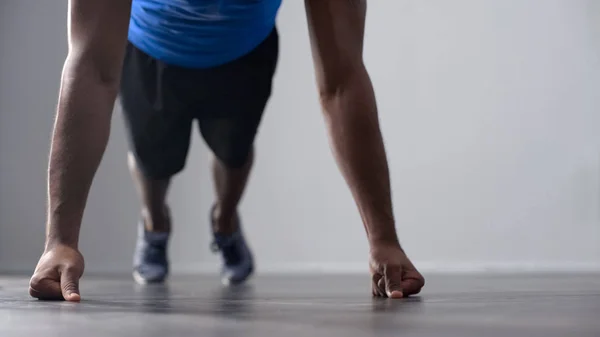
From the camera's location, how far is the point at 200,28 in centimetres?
173

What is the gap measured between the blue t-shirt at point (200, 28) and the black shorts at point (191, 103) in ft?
0.12

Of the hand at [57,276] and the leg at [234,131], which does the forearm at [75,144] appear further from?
the leg at [234,131]

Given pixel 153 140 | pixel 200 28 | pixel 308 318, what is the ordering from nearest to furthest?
1. pixel 308 318
2. pixel 200 28
3. pixel 153 140

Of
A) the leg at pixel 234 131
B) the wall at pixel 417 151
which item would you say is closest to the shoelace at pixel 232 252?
the leg at pixel 234 131

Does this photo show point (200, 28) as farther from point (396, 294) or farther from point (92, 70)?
point (396, 294)

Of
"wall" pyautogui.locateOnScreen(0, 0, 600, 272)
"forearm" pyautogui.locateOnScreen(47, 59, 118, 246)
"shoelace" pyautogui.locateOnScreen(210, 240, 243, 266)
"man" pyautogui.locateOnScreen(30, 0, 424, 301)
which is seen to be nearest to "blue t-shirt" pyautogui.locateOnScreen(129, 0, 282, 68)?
"man" pyautogui.locateOnScreen(30, 0, 424, 301)

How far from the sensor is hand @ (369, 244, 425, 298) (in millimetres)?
1235

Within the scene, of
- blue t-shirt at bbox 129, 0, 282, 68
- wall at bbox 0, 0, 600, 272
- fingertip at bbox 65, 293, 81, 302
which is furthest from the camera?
wall at bbox 0, 0, 600, 272

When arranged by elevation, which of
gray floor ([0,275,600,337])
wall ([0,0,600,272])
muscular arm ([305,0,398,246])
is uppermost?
muscular arm ([305,0,398,246])

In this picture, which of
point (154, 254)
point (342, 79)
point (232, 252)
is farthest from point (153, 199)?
point (342, 79)

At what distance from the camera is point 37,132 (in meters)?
4.15

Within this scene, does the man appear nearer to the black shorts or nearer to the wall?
the black shorts

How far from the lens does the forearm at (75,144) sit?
1.19 m

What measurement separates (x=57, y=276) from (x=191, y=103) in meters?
0.94
